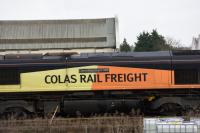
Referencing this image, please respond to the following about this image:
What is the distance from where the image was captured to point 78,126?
42.5ft

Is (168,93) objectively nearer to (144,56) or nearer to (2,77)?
(144,56)

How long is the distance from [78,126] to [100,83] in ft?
14.0

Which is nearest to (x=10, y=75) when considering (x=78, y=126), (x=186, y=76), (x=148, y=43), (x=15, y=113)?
(x=15, y=113)

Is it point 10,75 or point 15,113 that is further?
point 10,75

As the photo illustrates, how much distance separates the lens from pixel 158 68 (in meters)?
16.9

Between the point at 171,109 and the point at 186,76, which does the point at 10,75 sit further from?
the point at 186,76

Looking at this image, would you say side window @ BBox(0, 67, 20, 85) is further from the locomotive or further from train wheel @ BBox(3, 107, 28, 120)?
train wheel @ BBox(3, 107, 28, 120)

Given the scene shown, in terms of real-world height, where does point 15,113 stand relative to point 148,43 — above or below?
below

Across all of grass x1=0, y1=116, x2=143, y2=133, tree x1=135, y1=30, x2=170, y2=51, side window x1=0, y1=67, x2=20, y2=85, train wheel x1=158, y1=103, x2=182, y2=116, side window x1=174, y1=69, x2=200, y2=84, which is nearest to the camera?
grass x1=0, y1=116, x2=143, y2=133

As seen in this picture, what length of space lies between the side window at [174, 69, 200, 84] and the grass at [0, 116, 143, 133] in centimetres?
423

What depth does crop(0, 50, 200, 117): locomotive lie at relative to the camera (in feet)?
55.3

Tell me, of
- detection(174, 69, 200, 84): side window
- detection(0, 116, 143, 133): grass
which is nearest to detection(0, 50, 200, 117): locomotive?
detection(174, 69, 200, 84): side window

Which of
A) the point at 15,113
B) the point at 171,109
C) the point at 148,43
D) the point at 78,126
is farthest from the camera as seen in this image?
the point at 148,43

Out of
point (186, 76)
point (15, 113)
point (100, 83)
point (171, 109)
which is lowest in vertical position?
point (15, 113)
